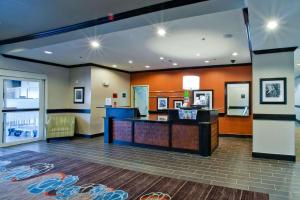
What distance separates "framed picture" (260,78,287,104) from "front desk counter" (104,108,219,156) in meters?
1.26

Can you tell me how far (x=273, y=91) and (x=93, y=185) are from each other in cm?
430

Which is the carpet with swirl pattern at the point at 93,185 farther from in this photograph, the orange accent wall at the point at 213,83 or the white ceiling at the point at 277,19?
the orange accent wall at the point at 213,83

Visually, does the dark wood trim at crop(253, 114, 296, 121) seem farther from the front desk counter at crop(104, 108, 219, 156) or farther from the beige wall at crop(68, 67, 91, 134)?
the beige wall at crop(68, 67, 91, 134)

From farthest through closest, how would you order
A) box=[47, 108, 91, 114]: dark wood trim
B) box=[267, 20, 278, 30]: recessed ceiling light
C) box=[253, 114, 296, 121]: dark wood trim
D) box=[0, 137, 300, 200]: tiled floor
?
box=[47, 108, 91, 114]: dark wood trim
box=[253, 114, 296, 121]: dark wood trim
box=[0, 137, 300, 200]: tiled floor
box=[267, 20, 278, 30]: recessed ceiling light

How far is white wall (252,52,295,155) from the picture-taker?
15.1 ft

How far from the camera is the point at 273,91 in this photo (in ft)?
15.5

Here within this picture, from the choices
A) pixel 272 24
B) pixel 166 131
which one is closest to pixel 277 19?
pixel 272 24

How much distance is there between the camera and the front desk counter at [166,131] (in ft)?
16.6

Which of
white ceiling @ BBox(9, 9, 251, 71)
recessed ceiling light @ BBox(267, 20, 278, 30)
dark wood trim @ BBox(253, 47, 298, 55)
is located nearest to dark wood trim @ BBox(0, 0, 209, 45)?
white ceiling @ BBox(9, 9, 251, 71)

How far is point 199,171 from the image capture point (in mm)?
3947

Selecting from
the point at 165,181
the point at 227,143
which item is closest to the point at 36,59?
the point at 165,181

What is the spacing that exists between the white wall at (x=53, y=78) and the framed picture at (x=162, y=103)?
3.66m

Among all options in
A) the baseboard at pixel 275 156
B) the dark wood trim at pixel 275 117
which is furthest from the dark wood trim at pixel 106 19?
the baseboard at pixel 275 156

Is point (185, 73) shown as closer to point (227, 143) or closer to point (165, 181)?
point (227, 143)
